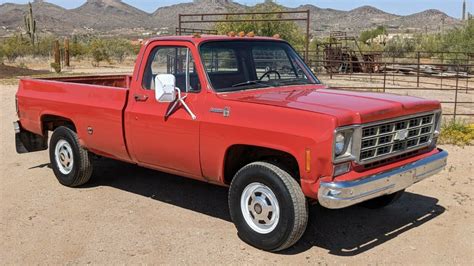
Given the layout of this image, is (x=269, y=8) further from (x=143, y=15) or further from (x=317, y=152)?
(x=143, y=15)

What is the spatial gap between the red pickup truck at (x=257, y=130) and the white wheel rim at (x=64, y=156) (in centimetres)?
9

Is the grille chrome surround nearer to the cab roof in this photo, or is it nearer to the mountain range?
the cab roof

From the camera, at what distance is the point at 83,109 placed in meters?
6.60

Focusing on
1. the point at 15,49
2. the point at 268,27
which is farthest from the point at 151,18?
the point at 268,27

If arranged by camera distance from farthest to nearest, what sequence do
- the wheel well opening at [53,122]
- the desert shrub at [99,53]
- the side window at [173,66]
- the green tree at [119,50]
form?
the green tree at [119,50]
the desert shrub at [99,53]
the wheel well opening at [53,122]
the side window at [173,66]

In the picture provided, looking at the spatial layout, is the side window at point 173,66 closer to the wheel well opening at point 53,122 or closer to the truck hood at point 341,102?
the truck hood at point 341,102

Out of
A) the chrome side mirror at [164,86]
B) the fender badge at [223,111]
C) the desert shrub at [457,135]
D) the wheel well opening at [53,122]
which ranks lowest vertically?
the desert shrub at [457,135]

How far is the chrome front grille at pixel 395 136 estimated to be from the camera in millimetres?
4691

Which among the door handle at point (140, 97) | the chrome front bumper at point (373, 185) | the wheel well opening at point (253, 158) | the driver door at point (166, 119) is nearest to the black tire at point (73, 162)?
the driver door at point (166, 119)

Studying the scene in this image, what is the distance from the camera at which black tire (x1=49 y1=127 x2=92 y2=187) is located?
22.5 feet

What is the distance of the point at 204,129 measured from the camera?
5254 millimetres

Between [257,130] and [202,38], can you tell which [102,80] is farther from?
[257,130]

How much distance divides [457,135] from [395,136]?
527 centimetres

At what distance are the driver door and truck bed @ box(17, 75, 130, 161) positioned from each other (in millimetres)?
234
